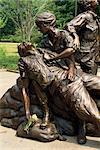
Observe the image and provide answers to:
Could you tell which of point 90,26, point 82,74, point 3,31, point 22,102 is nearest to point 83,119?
point 82,74

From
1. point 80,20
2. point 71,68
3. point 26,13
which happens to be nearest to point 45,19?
point 71,68

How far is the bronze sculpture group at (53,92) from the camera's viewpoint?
533 centimetres

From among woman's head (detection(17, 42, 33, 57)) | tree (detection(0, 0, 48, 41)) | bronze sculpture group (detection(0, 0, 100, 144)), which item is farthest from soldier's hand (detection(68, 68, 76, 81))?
tree (detection(0, 0, 48, 41))

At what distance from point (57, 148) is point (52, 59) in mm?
1196

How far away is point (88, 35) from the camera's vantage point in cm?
638

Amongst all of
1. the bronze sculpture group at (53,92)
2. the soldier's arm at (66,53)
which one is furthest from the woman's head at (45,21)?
the soldier's arm at (66,53)

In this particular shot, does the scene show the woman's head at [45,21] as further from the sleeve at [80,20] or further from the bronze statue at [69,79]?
the sleeve at [80,20]

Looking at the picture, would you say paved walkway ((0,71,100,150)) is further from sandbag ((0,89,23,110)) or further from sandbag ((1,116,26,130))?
sandbag ((0,89,23,110))

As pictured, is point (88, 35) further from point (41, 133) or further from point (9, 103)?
point (41, 133)

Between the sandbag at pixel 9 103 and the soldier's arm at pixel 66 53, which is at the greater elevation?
the soldier's arm at pixel 66 53

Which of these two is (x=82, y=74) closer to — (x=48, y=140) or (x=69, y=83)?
(x=69, y=83)

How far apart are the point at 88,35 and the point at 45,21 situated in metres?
1.03

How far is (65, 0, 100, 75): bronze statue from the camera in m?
6.30

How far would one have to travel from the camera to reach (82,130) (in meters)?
5.45
